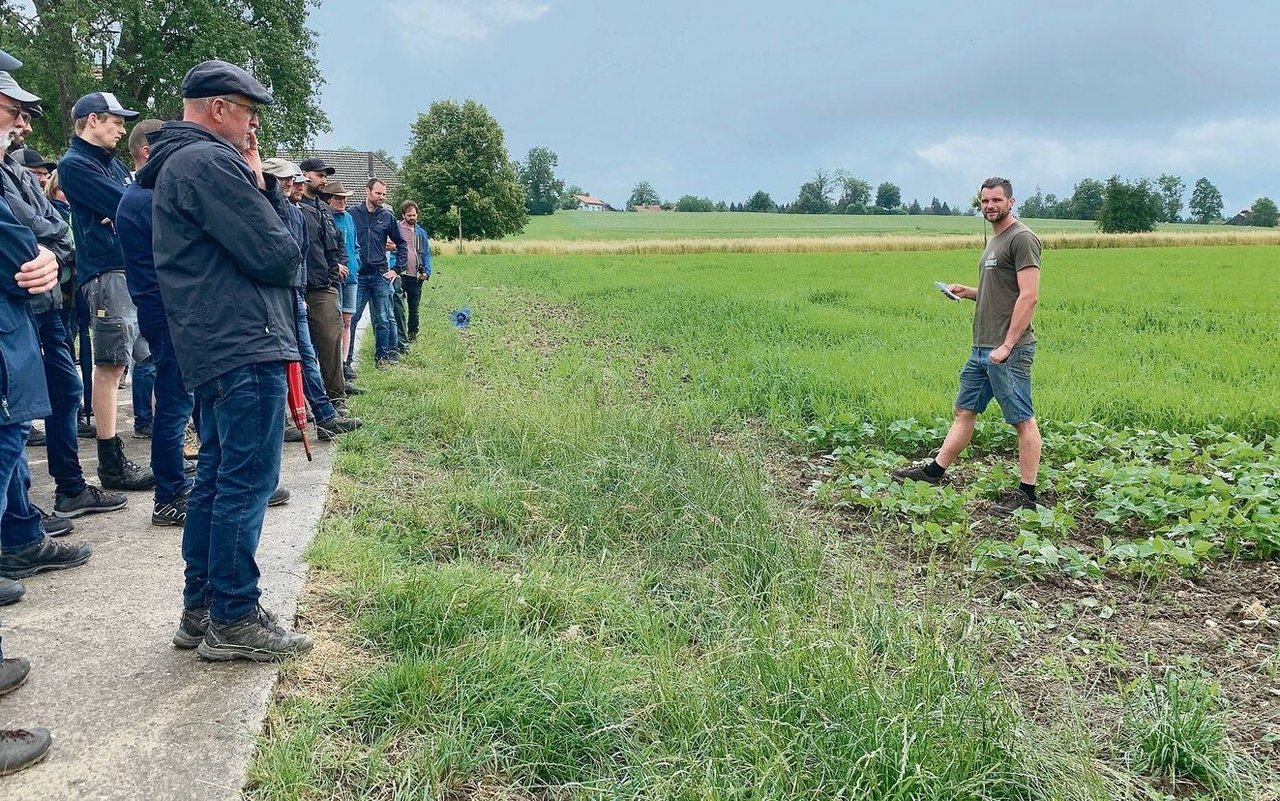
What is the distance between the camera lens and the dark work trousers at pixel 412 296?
10.8 meters

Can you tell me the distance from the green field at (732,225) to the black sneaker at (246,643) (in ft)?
193

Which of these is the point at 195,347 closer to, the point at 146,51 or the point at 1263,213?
the point at 146,51

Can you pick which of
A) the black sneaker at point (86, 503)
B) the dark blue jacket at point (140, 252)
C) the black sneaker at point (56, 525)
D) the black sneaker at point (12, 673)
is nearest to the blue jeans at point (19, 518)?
the black sneaker at point (56, 525)

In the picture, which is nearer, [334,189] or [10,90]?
[10,90]

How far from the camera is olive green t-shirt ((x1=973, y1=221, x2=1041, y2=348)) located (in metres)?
5.08

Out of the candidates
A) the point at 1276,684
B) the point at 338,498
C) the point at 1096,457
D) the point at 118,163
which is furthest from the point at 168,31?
the point at 1276,684

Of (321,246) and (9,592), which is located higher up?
(321,246)

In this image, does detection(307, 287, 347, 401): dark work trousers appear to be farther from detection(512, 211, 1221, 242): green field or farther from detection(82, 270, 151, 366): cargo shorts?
detection(512, 211, 1221, 242): green field

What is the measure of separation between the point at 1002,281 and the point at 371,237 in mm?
6531

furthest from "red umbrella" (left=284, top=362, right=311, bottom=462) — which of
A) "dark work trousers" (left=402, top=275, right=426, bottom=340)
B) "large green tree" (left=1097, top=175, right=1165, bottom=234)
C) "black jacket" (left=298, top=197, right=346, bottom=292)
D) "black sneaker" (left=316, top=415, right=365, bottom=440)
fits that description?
"large green tree" (left=1097, top=175, right=1165, bottom=234)

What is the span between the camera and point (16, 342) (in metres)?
3.15

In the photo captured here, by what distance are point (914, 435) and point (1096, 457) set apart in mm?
1220

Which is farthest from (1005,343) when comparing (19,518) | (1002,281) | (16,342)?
(19,518)

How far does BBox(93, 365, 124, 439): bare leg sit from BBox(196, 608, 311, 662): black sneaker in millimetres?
2552
